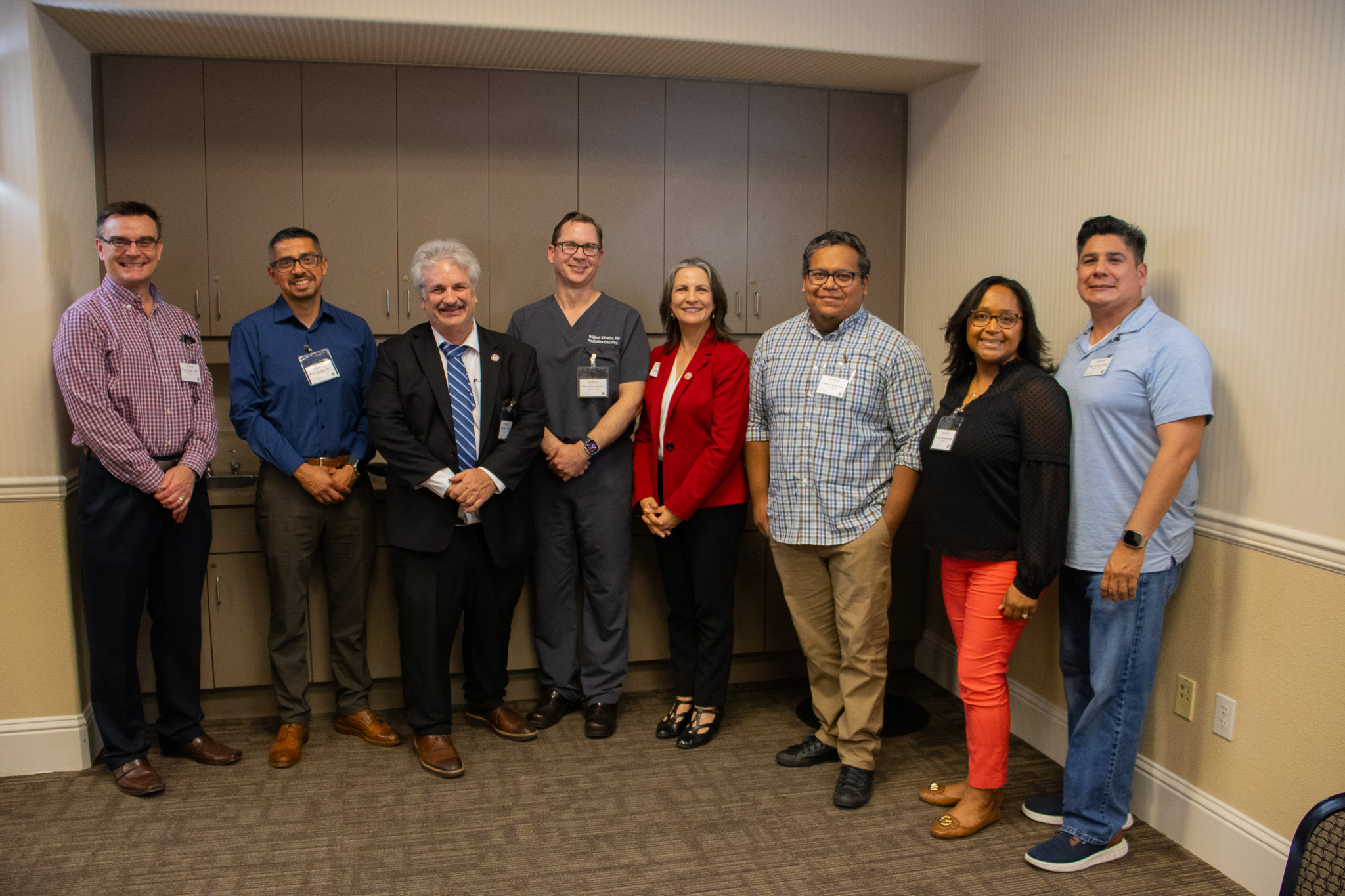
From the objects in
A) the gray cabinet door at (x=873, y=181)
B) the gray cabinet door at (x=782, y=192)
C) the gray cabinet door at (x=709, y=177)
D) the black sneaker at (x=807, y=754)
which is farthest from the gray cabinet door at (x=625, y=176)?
the black sneaker at (x=807, y=754)

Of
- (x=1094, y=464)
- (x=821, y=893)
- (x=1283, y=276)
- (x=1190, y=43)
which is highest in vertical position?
(x=1190, y=43)

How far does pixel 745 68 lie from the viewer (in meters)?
3.74

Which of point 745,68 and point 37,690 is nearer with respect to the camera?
point 37,690

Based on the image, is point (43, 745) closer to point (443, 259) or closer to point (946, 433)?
point (443, 259)

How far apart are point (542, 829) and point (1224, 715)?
189 cm

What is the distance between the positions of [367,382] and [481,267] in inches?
36.9

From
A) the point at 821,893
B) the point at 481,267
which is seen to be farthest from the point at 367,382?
the point at 821,893

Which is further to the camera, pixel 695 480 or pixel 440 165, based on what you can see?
pixel 440 165

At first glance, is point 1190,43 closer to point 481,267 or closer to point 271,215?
point 481,267

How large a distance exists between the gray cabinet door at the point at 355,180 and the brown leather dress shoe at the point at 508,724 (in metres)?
1.66

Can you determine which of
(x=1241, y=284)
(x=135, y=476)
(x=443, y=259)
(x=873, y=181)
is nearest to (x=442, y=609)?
(x=135, y=476)

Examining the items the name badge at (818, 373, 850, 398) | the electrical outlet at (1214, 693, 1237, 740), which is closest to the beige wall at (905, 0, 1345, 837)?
the electrical outlet at (1214, 693, 1237, 740)

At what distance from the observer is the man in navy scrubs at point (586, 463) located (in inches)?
124

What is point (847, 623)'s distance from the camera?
2809 millimetres
